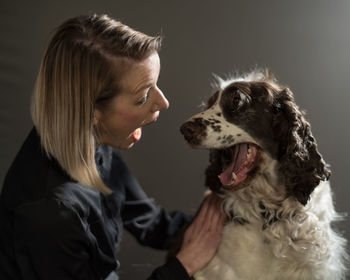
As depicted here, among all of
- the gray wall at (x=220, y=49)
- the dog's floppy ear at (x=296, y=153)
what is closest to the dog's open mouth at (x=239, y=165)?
the dog's floppy ear at (x=296, y=153)

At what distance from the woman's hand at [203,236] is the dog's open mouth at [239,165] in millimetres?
205

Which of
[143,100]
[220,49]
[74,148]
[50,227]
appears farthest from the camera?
[220,49]

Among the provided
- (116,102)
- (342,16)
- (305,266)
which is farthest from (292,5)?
(305,266)

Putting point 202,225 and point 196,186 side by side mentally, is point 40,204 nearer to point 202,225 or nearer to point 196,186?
point 202,225

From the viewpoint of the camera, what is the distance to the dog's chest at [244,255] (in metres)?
1.78

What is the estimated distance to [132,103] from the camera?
5.87 ft

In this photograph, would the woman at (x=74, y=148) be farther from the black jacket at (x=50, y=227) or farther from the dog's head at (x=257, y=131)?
the dog's head at (x=257, y=131)

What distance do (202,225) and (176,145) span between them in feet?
2.69

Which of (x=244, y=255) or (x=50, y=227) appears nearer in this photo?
(x=50, y=227)

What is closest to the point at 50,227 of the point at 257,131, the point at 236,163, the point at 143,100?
the point at 143,100

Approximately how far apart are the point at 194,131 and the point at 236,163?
233 millimetres

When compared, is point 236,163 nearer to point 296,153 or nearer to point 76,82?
point 296,153

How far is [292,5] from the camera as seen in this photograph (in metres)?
2.41

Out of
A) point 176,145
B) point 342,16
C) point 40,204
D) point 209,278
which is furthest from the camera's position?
point 176,145
